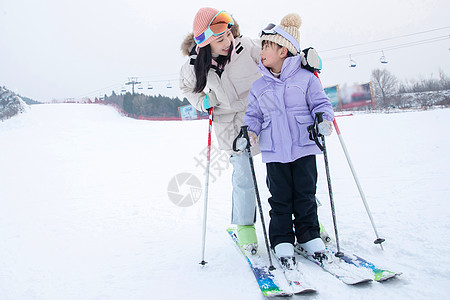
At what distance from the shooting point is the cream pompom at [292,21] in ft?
7.38

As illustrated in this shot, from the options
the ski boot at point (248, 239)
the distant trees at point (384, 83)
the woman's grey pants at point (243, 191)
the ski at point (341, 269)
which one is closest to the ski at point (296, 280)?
the ski at point (341, 269)

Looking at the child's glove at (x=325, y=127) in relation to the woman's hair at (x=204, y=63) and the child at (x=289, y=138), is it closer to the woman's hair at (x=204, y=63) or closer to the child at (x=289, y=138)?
the child at (x=289, y=138)

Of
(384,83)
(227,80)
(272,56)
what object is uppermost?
(384,83)

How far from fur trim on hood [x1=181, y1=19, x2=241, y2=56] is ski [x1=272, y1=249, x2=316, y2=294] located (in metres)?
1.97

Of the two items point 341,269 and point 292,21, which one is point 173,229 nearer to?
point 341,269

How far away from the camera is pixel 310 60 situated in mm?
2115

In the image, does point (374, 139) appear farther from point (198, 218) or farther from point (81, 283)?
point (81, 283)

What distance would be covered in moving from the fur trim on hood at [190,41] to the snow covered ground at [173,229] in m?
1.86

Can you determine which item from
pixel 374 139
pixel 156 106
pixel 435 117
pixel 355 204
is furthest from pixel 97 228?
pixel 156 106

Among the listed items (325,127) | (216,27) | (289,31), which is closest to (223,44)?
(216,27)

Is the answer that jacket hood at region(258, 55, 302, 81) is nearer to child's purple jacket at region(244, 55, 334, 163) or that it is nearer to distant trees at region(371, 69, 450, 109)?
child's purple jacket at region(244, 55, 334, 163)

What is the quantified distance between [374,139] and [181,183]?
6.35m

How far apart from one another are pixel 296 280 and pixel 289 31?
1.83m

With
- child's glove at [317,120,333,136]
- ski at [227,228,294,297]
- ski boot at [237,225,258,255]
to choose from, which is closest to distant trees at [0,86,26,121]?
ski boot at [237,225,258,255]
